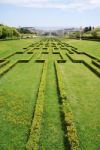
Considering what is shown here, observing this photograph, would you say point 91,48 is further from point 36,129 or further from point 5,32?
point 5,32

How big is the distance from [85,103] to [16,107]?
2.59 m

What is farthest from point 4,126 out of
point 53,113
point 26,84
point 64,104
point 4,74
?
point 4,74

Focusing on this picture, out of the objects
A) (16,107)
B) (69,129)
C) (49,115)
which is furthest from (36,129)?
(16,107)

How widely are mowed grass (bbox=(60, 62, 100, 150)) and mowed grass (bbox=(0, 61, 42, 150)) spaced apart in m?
1.49

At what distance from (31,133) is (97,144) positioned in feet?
5.61

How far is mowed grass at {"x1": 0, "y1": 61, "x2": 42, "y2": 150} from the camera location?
737cm

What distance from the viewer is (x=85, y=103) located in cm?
1058

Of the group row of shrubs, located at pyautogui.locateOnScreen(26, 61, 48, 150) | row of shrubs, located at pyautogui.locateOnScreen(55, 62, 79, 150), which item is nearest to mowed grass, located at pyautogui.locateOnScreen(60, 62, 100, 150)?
row of shrubs, located at pyautogui.locateOnScreen(55, 62, 79, 150)

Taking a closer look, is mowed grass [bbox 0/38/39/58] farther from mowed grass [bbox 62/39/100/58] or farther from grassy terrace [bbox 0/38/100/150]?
grassy terrace [bbox 0/38/100/150]

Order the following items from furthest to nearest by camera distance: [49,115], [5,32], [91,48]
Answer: [5,32]
[91,48]
[49,115]

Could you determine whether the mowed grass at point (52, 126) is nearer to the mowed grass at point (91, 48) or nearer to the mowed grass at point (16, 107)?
the mowed grass at point (16, 107)

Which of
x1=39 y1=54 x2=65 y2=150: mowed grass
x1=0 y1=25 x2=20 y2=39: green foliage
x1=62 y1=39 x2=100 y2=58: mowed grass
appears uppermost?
x1=0 y1=25 x2=20 y2=39: green foliage

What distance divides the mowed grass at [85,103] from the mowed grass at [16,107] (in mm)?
1493

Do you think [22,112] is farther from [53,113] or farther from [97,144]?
[97,144]
